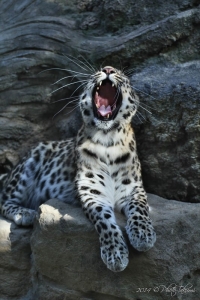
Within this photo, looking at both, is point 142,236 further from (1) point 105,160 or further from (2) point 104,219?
(1) point 105,160

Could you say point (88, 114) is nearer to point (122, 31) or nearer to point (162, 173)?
point (162, 173)

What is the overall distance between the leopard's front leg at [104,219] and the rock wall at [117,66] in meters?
0.93

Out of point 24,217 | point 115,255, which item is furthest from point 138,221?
point 24,217

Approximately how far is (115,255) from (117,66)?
10.2ft

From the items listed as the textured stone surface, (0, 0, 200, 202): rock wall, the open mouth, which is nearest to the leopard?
the open mouth

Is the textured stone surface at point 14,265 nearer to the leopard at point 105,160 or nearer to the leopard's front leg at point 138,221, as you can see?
the leopard at point 105,160

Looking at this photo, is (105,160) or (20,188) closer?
(105,160)

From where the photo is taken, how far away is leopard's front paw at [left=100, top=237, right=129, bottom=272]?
209 inches

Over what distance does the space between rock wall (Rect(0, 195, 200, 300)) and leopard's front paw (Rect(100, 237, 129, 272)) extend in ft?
0.55

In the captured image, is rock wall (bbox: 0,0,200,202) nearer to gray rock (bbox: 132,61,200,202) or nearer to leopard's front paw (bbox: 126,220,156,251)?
gray rock (bbox: 132,61,200,202)

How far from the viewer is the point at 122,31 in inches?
302

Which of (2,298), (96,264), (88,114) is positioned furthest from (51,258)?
(88,114)

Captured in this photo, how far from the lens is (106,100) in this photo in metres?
6.47

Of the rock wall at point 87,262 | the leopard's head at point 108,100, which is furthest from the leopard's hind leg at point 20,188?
the leopard's head at point 108,100
